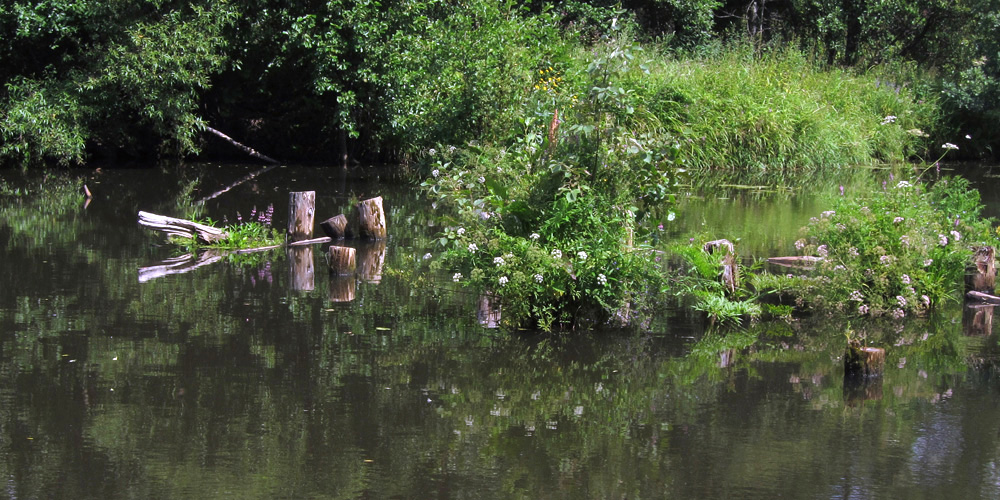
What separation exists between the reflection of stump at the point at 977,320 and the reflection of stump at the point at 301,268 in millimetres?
5595

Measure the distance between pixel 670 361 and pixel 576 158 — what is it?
1.66 m

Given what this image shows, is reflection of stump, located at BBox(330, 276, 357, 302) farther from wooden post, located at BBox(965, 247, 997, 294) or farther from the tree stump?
wooden post, located at BBox(965, 247, 997, 294)

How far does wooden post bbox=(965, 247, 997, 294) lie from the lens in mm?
9156

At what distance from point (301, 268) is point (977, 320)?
244 inches

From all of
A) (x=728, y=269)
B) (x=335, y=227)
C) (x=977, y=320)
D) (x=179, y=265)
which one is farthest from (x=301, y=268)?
(x=977, y=320)

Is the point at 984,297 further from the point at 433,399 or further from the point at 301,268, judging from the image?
the point at 301,268

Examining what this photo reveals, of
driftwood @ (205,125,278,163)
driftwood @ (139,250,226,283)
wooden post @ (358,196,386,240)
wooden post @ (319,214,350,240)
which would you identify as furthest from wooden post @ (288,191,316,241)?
driftwood @ (205,125,278,163)

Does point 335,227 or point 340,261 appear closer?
point 340,261

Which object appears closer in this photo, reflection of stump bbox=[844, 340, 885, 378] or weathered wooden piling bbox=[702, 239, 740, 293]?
reflection of stump bbox=[844, 340, 885, 378]

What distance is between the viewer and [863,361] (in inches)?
263

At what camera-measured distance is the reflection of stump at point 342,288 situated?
8.84m

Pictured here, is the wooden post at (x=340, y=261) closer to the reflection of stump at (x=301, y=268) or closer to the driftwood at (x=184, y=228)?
the reflection of stump at (x=301, y=268)

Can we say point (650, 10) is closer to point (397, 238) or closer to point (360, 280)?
point (397, 238)

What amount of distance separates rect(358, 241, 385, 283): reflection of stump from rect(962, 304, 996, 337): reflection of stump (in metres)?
5.16
